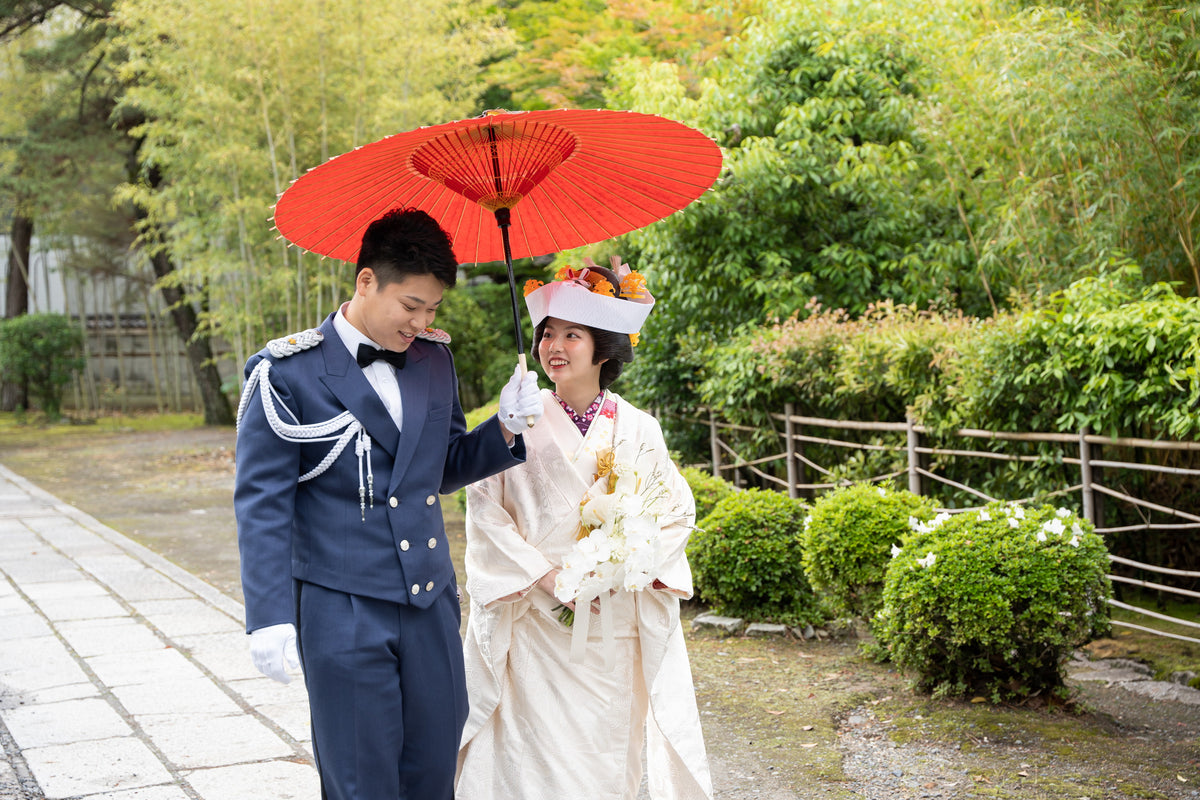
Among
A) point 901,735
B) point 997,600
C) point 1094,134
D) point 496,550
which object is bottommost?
point 901,735

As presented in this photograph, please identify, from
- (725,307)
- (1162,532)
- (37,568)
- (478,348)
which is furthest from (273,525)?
(478,348)

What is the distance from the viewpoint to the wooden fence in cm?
480

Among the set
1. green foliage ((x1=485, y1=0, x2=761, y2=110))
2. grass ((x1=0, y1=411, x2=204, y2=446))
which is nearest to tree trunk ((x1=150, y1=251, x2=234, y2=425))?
grass ((x1=0, y1=411, x2=204, y2=446))

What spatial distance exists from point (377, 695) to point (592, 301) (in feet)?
3.53

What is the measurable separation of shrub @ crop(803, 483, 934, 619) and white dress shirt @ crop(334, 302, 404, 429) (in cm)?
311

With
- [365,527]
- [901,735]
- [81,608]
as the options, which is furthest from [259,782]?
[81,608]

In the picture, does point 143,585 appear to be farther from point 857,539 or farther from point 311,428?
point 311,428

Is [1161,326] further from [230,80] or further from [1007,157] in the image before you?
[230,80]

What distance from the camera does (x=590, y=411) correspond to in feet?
9.09

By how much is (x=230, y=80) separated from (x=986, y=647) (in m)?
10.7

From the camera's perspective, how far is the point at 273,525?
2062mm

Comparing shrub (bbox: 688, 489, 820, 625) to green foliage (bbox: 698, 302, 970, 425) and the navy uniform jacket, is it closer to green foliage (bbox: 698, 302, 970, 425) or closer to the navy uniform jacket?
green foliage (bbox: 698, 302, 970, 425)

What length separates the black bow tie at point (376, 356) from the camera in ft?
7.39

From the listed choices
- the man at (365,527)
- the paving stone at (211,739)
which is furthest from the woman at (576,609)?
the paving stone at (211,739)
